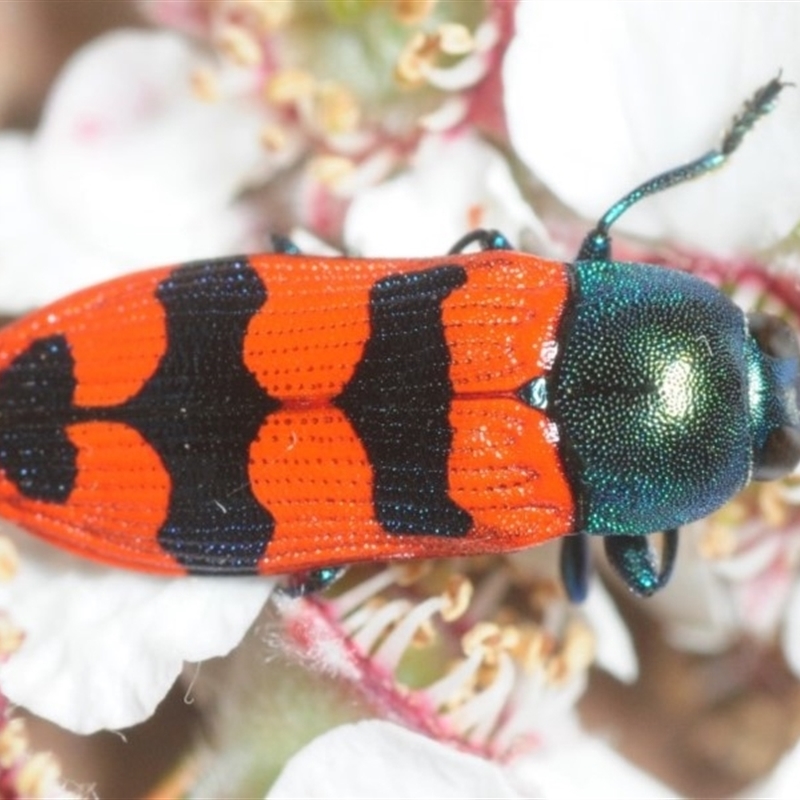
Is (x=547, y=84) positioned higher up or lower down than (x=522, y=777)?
higher up

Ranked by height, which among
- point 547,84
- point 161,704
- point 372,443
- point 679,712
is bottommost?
point 679,712

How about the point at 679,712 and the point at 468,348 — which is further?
the point at 679,712

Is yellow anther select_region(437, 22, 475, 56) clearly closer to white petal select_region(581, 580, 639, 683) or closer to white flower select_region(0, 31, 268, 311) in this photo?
white flower select_region(0, 31, 268, 311)

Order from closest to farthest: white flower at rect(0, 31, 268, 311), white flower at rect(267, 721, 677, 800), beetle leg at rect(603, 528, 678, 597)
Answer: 1. white flower at rect(267, 721, 677, 800)
2. beetle leg at rect(603, 528, 678, 597)
3. white flower at rect(0, 31, 268, 311)

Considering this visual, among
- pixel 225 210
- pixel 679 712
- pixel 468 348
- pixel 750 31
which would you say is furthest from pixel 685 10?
pixel 679 712

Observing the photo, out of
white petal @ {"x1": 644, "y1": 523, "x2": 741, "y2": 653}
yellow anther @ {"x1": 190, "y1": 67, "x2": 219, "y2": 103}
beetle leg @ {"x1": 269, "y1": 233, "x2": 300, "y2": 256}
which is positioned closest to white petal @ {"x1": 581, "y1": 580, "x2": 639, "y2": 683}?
white petal @ {"x1": 644, "y1": 523, "x2": 741, "y2": 653}

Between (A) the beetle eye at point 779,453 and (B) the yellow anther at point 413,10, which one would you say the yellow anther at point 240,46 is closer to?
(B) the yellow anther at point 413,10

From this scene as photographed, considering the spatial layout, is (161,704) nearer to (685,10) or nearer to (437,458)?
(437,458)

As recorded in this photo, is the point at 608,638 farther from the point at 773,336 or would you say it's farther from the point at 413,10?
the point at 413,10
